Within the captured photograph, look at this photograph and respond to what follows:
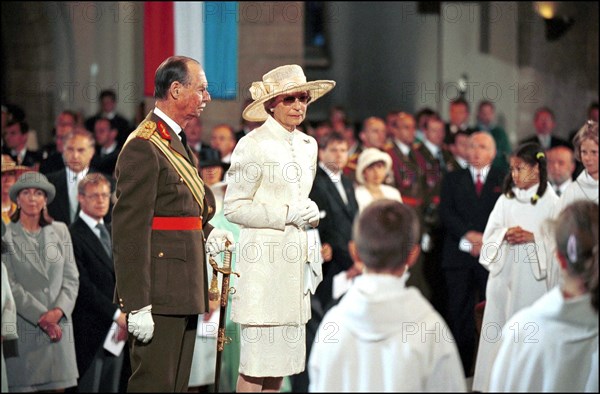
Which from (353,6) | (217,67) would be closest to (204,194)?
(217,67)

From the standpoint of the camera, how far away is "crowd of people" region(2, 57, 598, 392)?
394 cm

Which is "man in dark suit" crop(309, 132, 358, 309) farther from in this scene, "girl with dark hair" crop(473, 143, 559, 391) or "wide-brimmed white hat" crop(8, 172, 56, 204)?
"girl with dark hair" crop(473, 143, 559, 391)

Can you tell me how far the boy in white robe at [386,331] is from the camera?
12.7ft

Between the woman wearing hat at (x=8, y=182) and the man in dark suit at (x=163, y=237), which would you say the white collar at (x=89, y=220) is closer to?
the woman wearing hat at (x=8, y=182)

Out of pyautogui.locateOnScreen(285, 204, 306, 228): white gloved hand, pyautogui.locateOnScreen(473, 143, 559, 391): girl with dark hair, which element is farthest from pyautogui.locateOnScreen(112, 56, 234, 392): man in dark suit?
pyautogui.locateOnScreen(473, 143, 559, 391): girl with dark hair

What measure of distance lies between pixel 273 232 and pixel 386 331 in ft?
6.59

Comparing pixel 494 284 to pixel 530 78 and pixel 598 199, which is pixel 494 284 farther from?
pixel 530 78

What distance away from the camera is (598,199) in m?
6.42

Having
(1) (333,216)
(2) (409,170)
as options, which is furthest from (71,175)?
(2) (409,170)

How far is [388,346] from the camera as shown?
3.91 metres

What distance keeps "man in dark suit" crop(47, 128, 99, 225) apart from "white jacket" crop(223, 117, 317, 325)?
303cm

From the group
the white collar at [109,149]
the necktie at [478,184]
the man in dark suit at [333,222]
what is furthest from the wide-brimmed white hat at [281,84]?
the white collar at [109,149]

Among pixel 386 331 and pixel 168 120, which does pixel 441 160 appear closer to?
pixel 168 120

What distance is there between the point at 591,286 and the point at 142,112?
9314 millimetres
